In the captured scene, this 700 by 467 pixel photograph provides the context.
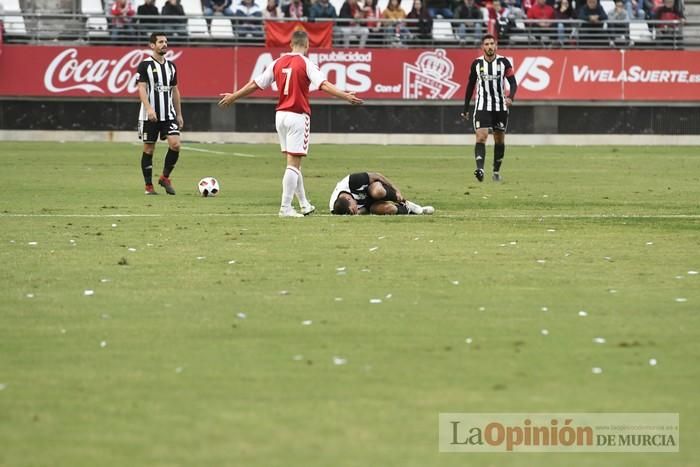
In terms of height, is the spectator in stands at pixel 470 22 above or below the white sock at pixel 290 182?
above

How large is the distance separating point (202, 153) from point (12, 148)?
4.25m

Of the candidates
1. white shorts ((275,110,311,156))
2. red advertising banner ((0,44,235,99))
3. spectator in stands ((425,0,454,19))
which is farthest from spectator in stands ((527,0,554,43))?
white shorts ((275,110,311,156))

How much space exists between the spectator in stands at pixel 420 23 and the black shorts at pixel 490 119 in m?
14.6

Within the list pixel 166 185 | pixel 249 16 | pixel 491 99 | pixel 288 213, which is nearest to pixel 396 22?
pixel 249 16

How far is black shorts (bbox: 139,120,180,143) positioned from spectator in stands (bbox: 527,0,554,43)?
19.8m

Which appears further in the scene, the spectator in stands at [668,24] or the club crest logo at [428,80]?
the spectator in stands at [668,24]

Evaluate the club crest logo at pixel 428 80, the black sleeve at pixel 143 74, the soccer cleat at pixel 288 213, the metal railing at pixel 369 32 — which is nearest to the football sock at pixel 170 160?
the black sleeve at pixel 143 74

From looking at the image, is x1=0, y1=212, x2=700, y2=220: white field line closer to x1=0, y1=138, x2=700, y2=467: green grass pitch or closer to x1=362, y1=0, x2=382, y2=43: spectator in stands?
x1=0, y1=138, x2=700, y2=467: green grass pitch

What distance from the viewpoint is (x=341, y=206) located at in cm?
1638

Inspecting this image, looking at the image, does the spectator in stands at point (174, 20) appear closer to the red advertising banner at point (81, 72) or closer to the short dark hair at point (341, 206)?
the red advertising banner at point (81, 72)

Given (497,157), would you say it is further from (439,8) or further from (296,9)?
(439,8)

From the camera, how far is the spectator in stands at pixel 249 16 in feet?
125

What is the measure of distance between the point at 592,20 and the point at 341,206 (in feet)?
77.5

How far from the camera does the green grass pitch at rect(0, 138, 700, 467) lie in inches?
246
